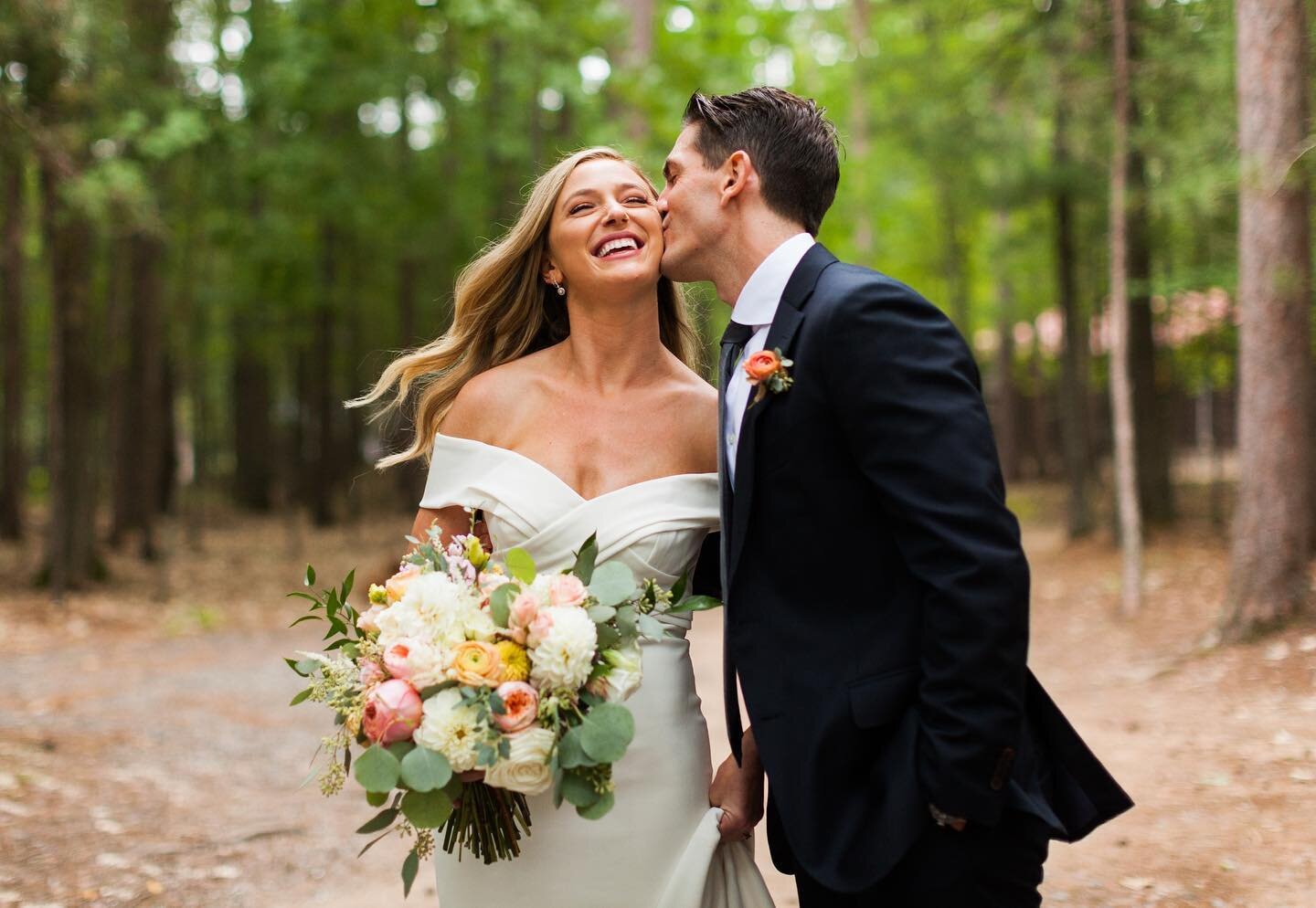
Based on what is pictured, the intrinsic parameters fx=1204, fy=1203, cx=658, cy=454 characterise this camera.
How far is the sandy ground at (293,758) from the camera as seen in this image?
5484 millimetres

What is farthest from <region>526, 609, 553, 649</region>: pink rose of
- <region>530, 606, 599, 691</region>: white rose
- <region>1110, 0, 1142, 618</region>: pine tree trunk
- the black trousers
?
<region>1110, 0, 1142, 618</region>: pine tree trunk

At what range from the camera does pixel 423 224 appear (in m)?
18.9

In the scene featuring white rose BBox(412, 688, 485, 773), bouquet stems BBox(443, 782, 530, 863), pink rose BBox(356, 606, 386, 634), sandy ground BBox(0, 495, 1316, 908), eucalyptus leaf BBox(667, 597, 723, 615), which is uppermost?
pink rose BBox(356, 606, 386, 634)

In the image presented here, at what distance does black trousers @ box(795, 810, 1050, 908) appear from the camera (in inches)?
93.5

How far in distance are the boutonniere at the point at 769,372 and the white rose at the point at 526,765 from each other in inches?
33.1

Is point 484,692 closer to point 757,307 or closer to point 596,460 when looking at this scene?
point 596,460

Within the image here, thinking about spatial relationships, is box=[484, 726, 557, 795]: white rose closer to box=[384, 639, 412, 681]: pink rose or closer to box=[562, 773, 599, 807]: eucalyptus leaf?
box=[562, 773, 599, 807]: eucalyptus leaf

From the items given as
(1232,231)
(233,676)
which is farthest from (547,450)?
(1232,231)

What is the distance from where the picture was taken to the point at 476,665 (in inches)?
97.6

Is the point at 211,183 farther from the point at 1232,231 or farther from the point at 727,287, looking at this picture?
the point at 727,287

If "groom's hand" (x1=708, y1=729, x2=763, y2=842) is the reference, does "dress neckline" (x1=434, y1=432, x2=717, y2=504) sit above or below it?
→ above

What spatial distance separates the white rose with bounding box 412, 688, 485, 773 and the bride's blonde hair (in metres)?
1.26

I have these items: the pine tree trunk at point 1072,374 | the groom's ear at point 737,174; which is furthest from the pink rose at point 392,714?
the pine tree trunk at point 1072,374

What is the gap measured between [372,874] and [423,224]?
14.3 meters
